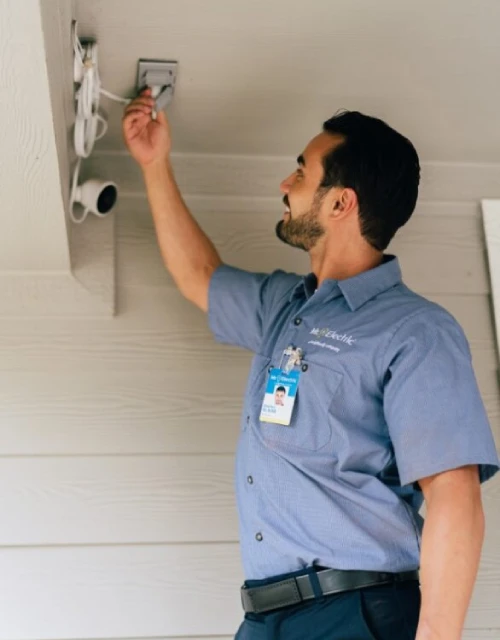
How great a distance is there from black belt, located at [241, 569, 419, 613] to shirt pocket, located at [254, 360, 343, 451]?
206 millimetres

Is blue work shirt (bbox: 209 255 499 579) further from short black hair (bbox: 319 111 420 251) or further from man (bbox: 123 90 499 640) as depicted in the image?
short black hair (bbox: 319 111 420 251)

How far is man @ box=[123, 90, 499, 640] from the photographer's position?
4.49ft

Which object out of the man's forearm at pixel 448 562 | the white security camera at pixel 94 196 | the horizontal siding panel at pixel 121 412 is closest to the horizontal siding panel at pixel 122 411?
the horizontal siding panel at pixel 121 412

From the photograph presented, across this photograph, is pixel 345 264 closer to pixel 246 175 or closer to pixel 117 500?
pixel 246 175

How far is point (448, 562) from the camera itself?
1.31 meters

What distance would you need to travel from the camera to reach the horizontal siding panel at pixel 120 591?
5.87 feet

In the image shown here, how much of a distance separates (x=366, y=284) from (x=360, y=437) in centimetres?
29

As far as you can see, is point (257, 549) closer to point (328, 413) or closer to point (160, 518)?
point (328, 413)

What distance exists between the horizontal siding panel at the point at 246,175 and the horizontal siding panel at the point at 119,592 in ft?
2.56

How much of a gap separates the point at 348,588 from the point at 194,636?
21.5 inches

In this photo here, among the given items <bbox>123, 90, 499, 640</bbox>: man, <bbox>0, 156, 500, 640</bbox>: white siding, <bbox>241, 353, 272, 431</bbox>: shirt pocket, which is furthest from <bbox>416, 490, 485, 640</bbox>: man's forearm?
<bbox>0, 156, 500, 640</bbox>: white siding

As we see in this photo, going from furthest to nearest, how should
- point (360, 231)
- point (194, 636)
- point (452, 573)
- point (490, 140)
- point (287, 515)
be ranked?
point (490, 140)
point (194, 636)
point (360, 231)
point (287, 515)
point (452, 573)

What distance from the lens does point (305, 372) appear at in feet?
5.06

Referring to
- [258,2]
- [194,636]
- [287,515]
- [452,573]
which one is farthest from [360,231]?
[194,636]
